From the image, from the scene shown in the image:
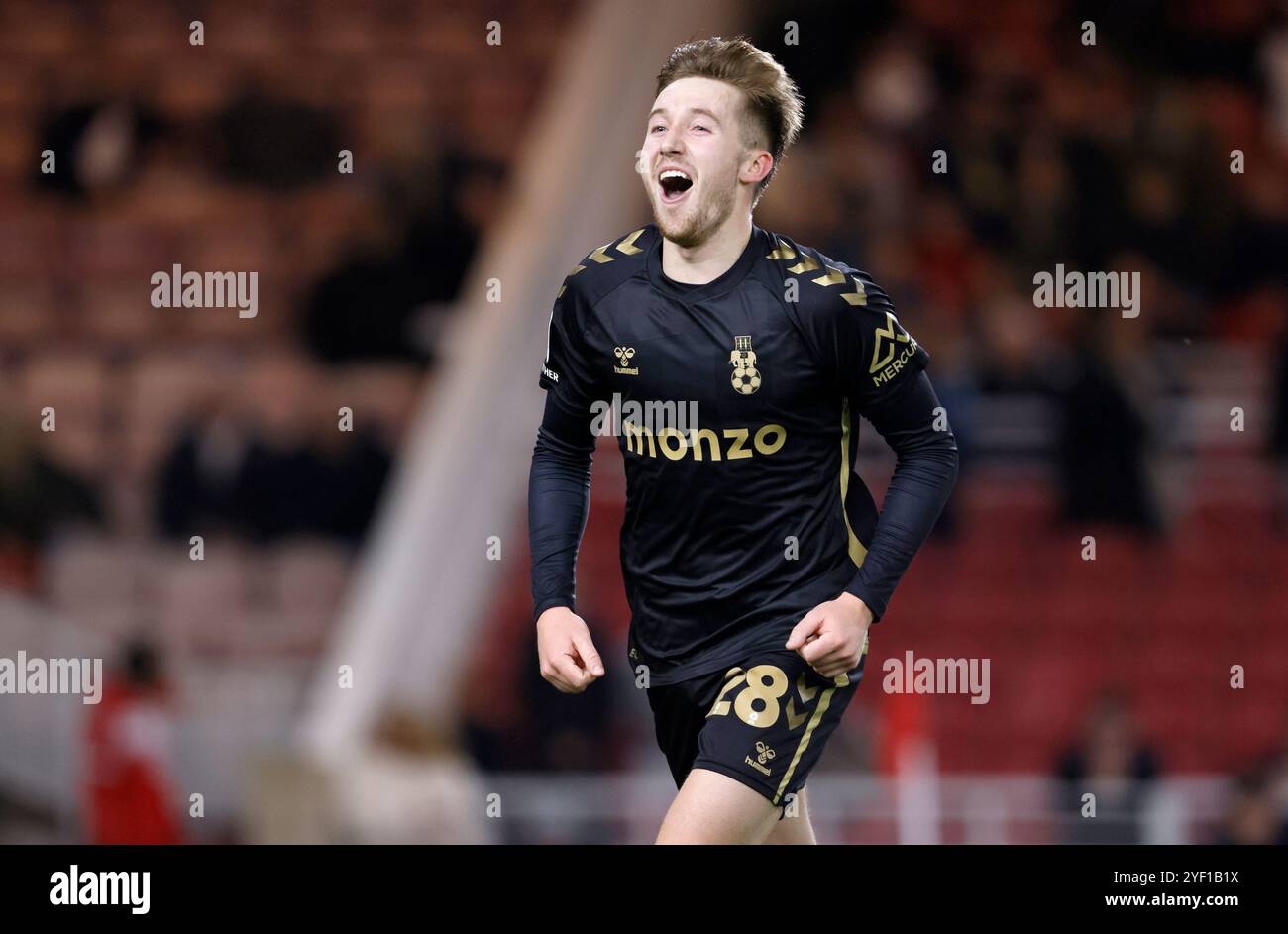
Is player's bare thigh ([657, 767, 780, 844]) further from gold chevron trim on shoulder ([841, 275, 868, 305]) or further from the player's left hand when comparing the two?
gold chevron trim on shoulder ([841, 275, 868, 305])

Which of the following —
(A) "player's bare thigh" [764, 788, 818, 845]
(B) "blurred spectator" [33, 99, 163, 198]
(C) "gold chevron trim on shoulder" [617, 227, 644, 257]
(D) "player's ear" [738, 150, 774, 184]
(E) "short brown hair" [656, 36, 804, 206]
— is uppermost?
(B) "blurred spectator" [33, 99, 163, 198]

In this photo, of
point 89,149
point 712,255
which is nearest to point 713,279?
point 712,255

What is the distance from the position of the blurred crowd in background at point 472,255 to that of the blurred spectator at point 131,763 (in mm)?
90

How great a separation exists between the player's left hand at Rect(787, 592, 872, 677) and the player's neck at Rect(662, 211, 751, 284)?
0.70 m

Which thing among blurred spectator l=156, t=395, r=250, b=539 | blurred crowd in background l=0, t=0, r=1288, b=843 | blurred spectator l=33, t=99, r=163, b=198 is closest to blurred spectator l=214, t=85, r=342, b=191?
blurred crowd in background l=0, t=0, r=1288, b=843

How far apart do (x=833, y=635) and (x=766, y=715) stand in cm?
25

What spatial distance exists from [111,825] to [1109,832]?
4.08 m

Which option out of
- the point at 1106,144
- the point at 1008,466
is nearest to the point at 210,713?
the point at 1008,466

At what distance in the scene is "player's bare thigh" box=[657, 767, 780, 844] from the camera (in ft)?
12.3

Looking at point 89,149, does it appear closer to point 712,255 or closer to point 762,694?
point 712,255

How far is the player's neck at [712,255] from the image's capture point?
3990mm

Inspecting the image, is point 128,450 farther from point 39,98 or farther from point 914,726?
point 914,726

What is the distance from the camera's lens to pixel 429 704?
30.5 feet
